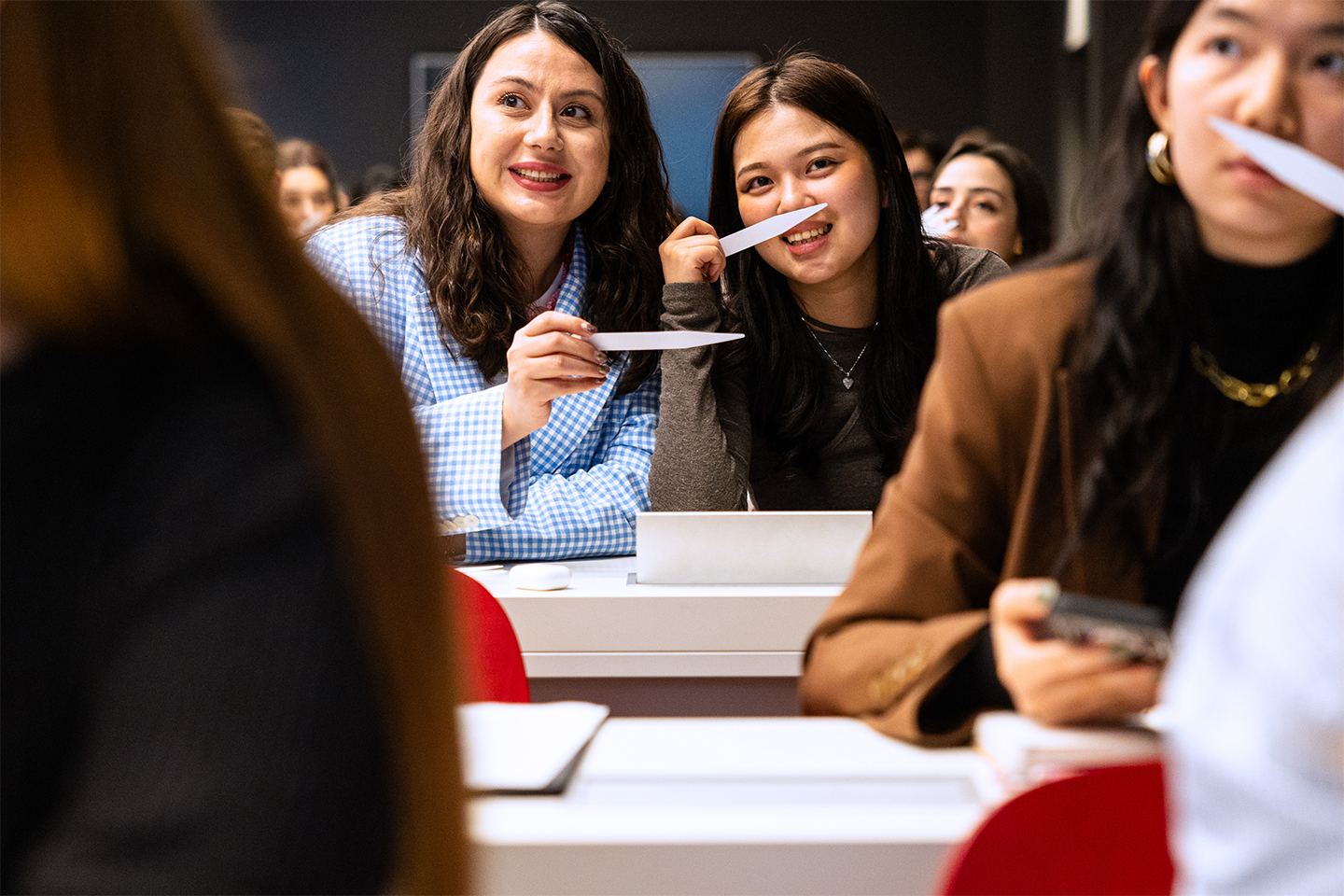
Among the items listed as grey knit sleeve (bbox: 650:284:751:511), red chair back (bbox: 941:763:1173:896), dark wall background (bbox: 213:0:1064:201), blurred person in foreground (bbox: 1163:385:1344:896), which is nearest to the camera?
blurred person in foreground (bbox: 1163:385:1344:896)

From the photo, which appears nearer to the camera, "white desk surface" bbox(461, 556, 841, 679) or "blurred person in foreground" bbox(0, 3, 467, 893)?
"blurred person in foreground" bbox(0, 3, 467, 893)

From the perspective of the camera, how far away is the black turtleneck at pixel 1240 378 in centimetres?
106

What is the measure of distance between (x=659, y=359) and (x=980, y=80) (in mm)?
4672

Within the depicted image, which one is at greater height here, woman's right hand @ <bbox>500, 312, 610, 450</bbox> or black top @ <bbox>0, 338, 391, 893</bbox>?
black top @ <bbox>0, 338, 391, 893</bbox>

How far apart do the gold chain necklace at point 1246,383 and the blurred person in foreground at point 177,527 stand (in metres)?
0.83

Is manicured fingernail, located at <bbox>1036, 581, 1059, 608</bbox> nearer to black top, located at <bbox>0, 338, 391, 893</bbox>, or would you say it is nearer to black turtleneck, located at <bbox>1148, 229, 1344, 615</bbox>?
black turtleneck, located at <bbox>1148, 229, 1344, 615</bbox>

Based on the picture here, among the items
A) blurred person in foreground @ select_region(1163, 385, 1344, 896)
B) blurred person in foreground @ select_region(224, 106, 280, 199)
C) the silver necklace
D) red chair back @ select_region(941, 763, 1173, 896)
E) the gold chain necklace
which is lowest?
the silver necklace

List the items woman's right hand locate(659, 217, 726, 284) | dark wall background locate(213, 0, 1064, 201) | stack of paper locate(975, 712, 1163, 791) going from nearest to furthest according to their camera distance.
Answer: stack of paper locate(975, 712, 1163, 791), woman's right hand locate(659, 217, 726, 284), dark wall background locate(213, 0, 1064, 201)

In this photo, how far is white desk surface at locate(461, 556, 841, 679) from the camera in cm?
150

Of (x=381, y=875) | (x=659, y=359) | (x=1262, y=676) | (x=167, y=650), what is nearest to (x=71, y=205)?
(x=167, y=650)

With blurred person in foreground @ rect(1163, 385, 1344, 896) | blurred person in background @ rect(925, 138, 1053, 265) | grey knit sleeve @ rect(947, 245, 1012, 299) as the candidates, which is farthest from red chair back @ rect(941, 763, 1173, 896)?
blurred person in background @ rect(925, 138, 1053, 265)

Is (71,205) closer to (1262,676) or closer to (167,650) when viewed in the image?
(167,650)

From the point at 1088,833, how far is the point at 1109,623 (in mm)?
124

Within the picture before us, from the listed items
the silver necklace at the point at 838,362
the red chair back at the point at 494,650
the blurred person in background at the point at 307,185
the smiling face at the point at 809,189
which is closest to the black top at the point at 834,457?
the silver necklace at the point at 838,362
